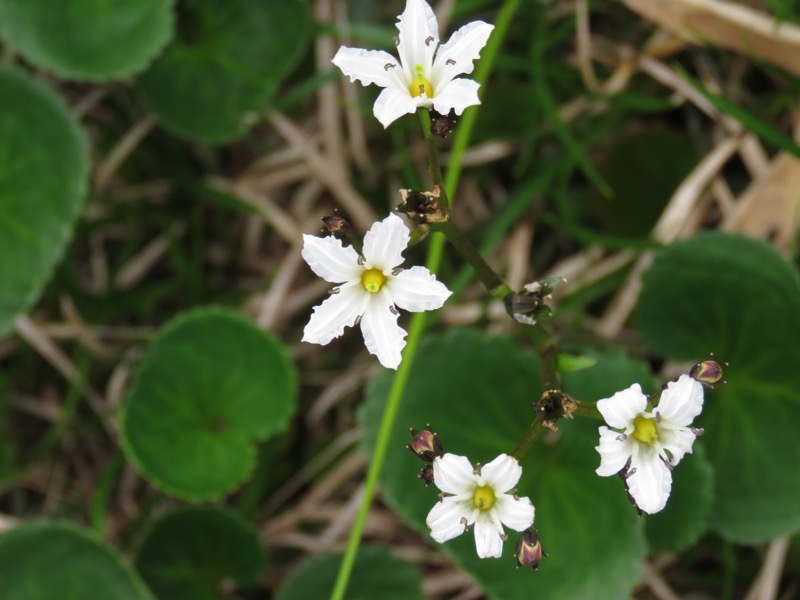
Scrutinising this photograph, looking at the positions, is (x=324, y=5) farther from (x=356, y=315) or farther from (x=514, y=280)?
(x=356, y=315)

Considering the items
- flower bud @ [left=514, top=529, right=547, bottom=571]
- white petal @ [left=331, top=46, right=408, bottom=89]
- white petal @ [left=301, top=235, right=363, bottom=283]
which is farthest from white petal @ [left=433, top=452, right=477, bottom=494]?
white petal @ [left=331, top=46, right=408, bottom=89]

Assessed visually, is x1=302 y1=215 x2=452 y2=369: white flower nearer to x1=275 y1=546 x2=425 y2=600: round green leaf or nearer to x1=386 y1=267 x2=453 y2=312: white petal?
x1=386 y1=267 x2=453 y2=312: white petal

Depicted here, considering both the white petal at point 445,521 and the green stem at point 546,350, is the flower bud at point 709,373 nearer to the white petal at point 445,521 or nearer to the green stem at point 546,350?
the green stem at point 546,350

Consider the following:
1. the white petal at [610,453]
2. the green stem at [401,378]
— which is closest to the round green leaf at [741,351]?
the green stem at [401,378]

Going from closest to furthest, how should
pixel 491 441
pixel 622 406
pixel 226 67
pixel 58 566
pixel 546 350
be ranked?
1. pixel 622 406
2. pixel 546 350
3. pixel 491 441
4. pixel 58 566
5. pixel 226 67

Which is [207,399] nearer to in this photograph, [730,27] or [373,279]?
[373,279]

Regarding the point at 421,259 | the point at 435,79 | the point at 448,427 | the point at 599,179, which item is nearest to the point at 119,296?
the point at 421,259

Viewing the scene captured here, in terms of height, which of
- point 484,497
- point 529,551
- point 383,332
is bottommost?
point 529,551

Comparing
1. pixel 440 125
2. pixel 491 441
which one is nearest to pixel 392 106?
pixel 440 125
